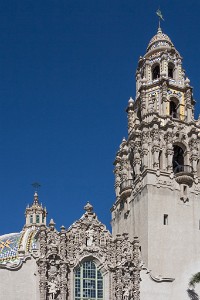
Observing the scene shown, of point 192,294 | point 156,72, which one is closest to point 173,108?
point 156,72

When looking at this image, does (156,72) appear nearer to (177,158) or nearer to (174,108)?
(174,108)

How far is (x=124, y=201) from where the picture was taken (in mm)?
46125

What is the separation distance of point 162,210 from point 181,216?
5.01ft

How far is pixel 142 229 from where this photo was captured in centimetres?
4222

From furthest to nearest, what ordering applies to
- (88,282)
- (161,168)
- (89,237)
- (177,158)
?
(177,158) → (161,168) → (89,237) → (88,282)

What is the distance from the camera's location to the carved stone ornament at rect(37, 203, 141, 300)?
123ft

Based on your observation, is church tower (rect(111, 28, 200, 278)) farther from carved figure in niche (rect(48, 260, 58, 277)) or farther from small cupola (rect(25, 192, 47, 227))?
small cupola (rect(25, 192, 47, 227))

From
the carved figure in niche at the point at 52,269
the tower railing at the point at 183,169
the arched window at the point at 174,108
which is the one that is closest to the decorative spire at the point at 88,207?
the carved figure in niche at the point at 52,269

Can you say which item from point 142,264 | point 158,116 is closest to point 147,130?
point 158,116

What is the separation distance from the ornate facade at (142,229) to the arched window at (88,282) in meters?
0.06

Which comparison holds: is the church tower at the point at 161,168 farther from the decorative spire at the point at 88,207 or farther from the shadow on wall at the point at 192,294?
the decorative spire at the point at 88,207

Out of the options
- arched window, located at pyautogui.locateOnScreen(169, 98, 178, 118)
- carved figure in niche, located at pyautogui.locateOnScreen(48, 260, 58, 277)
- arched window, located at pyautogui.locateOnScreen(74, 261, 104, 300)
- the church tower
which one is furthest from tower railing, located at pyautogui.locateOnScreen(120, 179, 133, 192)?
carved figure in niche, located at pyautogui.locateOnScreen(48, 260, 58, 277)

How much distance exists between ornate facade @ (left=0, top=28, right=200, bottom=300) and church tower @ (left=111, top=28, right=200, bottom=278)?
0.23 feet

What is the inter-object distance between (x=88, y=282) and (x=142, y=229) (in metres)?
5.62
